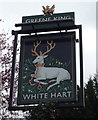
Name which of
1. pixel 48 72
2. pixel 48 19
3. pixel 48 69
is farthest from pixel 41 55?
pixel 48 19

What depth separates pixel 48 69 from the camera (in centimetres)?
1003

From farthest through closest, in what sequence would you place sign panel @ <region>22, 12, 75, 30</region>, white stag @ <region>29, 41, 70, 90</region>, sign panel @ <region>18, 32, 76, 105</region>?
1. sign panel @ <region>22, 12, 75, 30</region>
2. white stag @ <region>29, 41, 70, 90</region>
3. sign panel @ <region>18, 32, 76, 105</region>

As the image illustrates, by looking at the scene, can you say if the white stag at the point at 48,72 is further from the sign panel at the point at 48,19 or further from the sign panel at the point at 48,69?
the sign panel at the point at 48,19

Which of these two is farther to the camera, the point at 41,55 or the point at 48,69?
the point at 41,55

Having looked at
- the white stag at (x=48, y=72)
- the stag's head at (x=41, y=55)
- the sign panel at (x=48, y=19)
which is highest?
the sign panel at (x=48, y=19)

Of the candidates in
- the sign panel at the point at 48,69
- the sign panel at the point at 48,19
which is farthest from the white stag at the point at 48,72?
the sign panel at the point at 48,19

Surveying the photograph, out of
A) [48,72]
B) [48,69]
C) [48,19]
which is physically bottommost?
[48,72]

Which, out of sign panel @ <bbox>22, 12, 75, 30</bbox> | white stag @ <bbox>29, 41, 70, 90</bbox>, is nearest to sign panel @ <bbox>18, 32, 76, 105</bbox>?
white stag @ <bbox>29, 41, 70, 90</bbox>

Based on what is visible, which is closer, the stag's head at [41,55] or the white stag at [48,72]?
the white stag at [48,72]

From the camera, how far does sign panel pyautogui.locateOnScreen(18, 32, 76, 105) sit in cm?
957

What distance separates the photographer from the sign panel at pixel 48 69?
31.4ft

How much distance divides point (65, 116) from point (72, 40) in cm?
1309

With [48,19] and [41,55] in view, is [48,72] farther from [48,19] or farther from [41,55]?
[48,19]

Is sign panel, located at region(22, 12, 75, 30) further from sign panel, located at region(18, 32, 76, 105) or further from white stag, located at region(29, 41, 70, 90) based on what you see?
white stag, located at region(29, 41, 70, 90)
